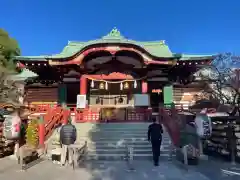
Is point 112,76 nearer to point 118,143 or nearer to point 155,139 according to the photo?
point 118,143

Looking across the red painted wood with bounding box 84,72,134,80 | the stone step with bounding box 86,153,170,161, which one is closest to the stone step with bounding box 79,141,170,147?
the stone step with bounding box 86,153,170,161

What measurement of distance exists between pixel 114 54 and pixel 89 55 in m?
1.62

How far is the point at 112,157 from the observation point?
10.0 m

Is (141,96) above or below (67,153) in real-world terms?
above

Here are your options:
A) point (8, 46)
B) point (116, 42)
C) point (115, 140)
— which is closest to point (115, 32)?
point (116, 42)

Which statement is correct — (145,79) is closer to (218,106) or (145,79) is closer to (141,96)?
(141,96)

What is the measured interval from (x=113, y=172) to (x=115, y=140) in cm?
396

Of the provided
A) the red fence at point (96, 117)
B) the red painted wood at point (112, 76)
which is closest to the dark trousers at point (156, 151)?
the red fence at point (96, 117)

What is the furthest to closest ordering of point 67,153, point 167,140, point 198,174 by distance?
point 167,140
point 67,153
point 198,174

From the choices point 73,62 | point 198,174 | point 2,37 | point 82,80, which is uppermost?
point 2,37

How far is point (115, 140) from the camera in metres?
11.7

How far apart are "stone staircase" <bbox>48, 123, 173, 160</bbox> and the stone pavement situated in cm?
108

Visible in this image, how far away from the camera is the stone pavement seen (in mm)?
7086

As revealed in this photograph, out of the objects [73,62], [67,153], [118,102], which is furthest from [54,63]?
[67,153]
